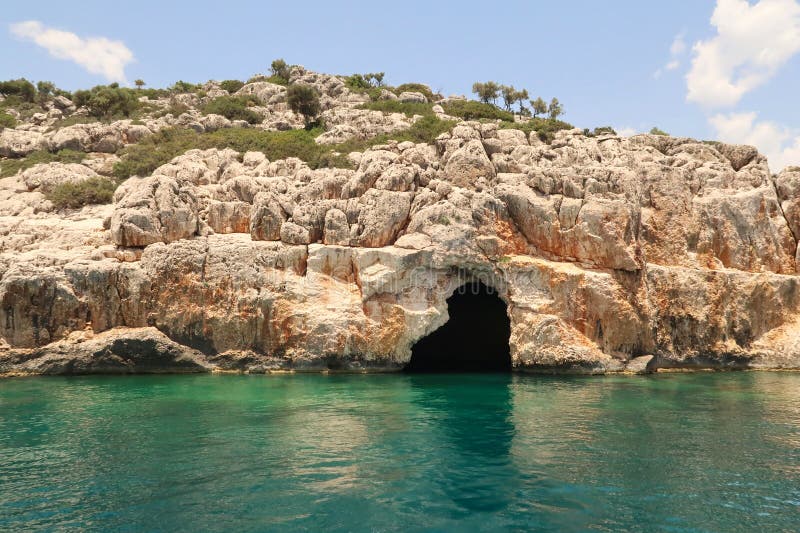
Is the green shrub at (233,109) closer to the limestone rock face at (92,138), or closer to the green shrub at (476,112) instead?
the limestone rock face at (92,138)

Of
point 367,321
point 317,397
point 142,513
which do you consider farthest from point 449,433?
point 367,321

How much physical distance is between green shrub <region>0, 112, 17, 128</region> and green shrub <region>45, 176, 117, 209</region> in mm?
24080

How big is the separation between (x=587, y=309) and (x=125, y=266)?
23544 mm

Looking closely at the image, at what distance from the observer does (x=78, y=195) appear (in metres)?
35.3

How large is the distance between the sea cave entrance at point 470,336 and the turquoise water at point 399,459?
499 inches

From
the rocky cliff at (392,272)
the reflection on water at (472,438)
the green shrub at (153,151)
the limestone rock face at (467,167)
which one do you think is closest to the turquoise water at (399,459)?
the reflection on water at (472,438)

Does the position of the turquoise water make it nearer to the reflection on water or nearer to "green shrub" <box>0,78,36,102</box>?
the reflection on water

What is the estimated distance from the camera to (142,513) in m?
11.0

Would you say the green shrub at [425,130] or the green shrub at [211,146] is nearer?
the green shrub at [211,146]

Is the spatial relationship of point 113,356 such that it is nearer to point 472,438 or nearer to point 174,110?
point 472,438

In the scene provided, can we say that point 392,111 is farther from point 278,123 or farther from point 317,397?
point 317,397

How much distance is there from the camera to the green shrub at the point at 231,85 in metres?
73.6

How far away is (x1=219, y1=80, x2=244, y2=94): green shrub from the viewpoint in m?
73.6

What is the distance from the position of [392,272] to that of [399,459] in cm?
1508
